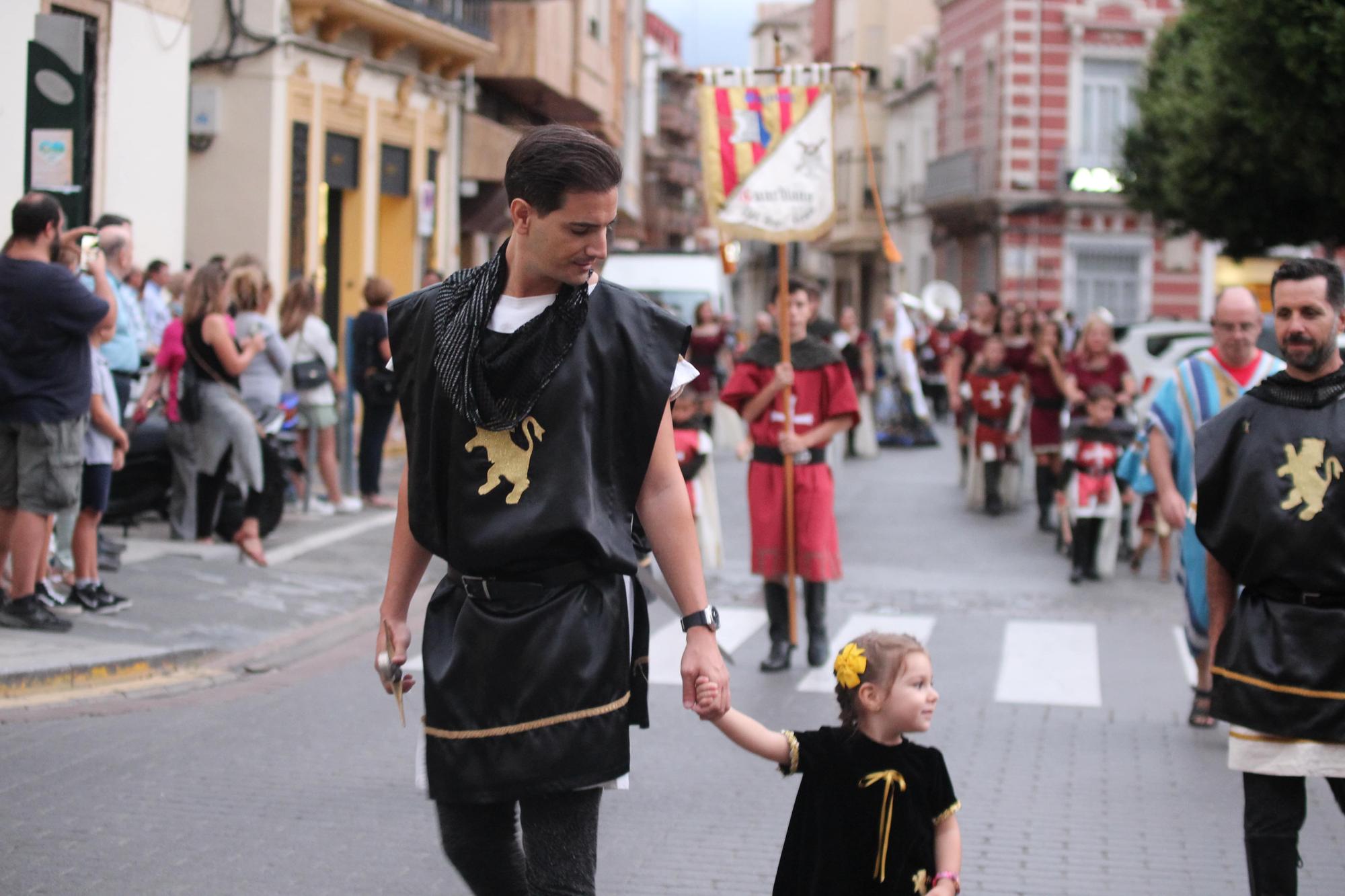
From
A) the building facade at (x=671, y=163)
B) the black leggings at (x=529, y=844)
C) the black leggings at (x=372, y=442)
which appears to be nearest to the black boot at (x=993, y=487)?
the black leggings at (x=372, y=442)

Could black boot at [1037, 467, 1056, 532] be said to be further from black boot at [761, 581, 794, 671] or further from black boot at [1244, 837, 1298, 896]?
black boot at [1244, 837, 1298, 896]

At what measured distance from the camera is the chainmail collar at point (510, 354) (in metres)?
3.65

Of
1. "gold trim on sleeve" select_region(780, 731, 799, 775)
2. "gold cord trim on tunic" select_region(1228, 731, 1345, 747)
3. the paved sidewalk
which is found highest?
"gold trim on sleeve" select_region(780, 731, 799, 775)

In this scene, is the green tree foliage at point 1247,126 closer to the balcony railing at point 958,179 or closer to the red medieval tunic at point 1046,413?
the red medieval tunic at point 1046,413

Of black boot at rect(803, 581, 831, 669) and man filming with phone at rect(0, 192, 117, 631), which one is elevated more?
man filming with phone at rect(0, 192, 117, 631)

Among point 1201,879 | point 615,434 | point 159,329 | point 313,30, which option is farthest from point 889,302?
point 615,434

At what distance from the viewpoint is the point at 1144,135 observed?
40.3 meters

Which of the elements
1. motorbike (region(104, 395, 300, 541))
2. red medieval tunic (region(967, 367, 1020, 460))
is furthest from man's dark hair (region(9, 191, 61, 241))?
red medieval tunic (region(967, 367, 1020, 460))

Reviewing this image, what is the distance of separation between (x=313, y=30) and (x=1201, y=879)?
17630mm

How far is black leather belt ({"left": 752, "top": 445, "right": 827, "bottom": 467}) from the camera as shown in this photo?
952 cm

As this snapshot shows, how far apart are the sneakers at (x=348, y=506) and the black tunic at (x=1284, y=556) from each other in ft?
36.2

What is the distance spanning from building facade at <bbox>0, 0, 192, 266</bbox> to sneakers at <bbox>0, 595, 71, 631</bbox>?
4.25 meters

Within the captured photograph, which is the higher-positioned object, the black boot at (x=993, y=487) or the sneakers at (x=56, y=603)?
the black boot at (x=993, y=487)

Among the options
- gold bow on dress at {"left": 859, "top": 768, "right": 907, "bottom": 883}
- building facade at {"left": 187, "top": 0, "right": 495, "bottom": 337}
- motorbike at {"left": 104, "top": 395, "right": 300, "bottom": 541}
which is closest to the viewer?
gold bow on dress at {"left": 859, "top": 768, "right": 907, "bottom": 883}
